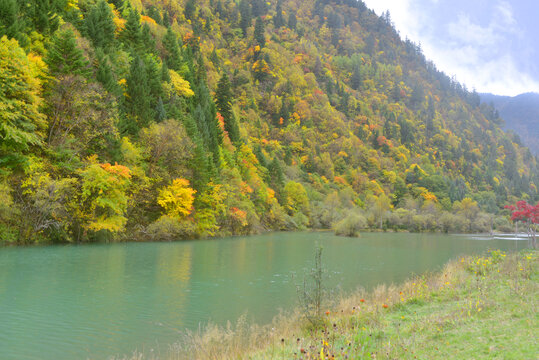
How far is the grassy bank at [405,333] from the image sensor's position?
7859mm

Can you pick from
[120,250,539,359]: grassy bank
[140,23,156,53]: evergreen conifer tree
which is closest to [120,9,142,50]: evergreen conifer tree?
[140,23,156,53]: evergreen conifer tree

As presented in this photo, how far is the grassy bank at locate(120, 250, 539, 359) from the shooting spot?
25.8 ft

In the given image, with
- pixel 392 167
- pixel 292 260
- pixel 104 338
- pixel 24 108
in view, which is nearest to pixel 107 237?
pixel 24 108

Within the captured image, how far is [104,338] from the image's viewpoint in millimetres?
11312

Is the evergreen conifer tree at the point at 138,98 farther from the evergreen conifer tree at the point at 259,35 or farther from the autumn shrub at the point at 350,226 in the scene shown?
the evergreen conifer tree at the point at 259,35

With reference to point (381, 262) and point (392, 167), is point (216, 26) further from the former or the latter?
point (381, 262)

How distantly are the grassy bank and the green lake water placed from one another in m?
2.07

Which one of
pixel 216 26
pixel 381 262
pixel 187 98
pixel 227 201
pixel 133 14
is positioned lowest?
pixel 381 262

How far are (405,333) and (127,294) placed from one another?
1239 cm

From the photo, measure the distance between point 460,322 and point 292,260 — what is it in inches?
901

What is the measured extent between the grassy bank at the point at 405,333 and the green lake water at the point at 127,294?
6.78 ft

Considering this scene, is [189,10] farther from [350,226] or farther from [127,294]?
[127,294]

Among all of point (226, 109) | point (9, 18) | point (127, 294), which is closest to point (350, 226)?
point (226, 109)

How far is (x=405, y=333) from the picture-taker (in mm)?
9750
